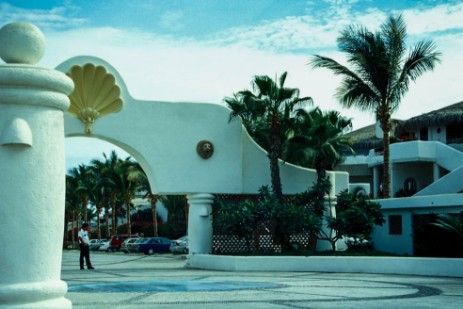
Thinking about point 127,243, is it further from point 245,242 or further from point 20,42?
point 20,42

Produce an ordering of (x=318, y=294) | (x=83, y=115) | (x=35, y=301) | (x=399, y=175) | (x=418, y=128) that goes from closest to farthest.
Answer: (x=35, y=301), (x=318, y=294), (x=83, y=115), (x=399, y=175), (x=418, y=128)

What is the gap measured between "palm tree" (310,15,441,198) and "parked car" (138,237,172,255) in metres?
20.1

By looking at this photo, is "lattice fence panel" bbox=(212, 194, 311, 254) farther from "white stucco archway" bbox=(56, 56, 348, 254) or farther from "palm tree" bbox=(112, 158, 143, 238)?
"palm tree" bbox=(112, 158, 143, 238)

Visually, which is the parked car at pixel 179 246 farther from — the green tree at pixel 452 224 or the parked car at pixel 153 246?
the green tree at pixel 452 224

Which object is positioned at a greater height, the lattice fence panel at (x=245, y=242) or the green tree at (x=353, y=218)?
the green tree at (x=353, y=218)

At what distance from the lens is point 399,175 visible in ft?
114

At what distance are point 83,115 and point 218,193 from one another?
17.1 ft

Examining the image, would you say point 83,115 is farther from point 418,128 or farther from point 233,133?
point 418,128

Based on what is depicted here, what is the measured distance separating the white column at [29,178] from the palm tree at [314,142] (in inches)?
703

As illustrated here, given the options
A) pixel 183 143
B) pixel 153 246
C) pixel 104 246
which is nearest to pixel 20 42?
pixel 183 143

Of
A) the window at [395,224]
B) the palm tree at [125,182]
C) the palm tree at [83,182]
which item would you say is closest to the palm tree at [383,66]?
the window at [395,224]

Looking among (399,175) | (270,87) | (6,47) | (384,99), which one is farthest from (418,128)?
(6,47)

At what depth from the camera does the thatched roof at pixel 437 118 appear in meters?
35.8

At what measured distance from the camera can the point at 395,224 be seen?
2345cm
